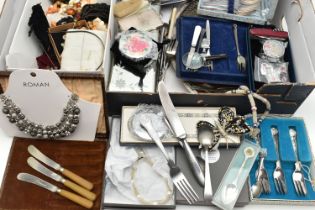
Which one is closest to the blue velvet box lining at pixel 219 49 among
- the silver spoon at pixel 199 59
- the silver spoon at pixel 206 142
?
the silver spoon at pixel 199 59

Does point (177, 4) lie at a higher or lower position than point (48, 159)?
higher

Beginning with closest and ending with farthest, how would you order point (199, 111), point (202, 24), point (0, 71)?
point (0, 71) → point (199, 111) → point (202, 24)

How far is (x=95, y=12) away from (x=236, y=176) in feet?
1.48

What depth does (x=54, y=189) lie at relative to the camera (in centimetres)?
65

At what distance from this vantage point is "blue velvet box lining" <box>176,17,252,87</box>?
2.55 ft

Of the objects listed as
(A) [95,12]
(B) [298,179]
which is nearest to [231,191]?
(B) [298,179]

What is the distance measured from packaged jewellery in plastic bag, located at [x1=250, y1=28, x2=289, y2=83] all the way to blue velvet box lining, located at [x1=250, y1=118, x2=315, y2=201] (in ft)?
0.29

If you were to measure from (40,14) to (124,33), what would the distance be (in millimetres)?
179

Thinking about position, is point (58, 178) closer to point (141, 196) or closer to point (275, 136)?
point (141, 196)

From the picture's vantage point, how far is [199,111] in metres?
0.74

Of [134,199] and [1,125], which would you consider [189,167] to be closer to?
[134,199]

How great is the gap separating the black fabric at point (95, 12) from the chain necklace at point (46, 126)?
0.75 ft

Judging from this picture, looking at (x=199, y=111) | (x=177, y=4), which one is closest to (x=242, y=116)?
(x=199, y=111)

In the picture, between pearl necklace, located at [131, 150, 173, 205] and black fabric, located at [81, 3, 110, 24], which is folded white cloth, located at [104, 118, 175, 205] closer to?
pearl necklace, located at [131, 150, 173, 205]
